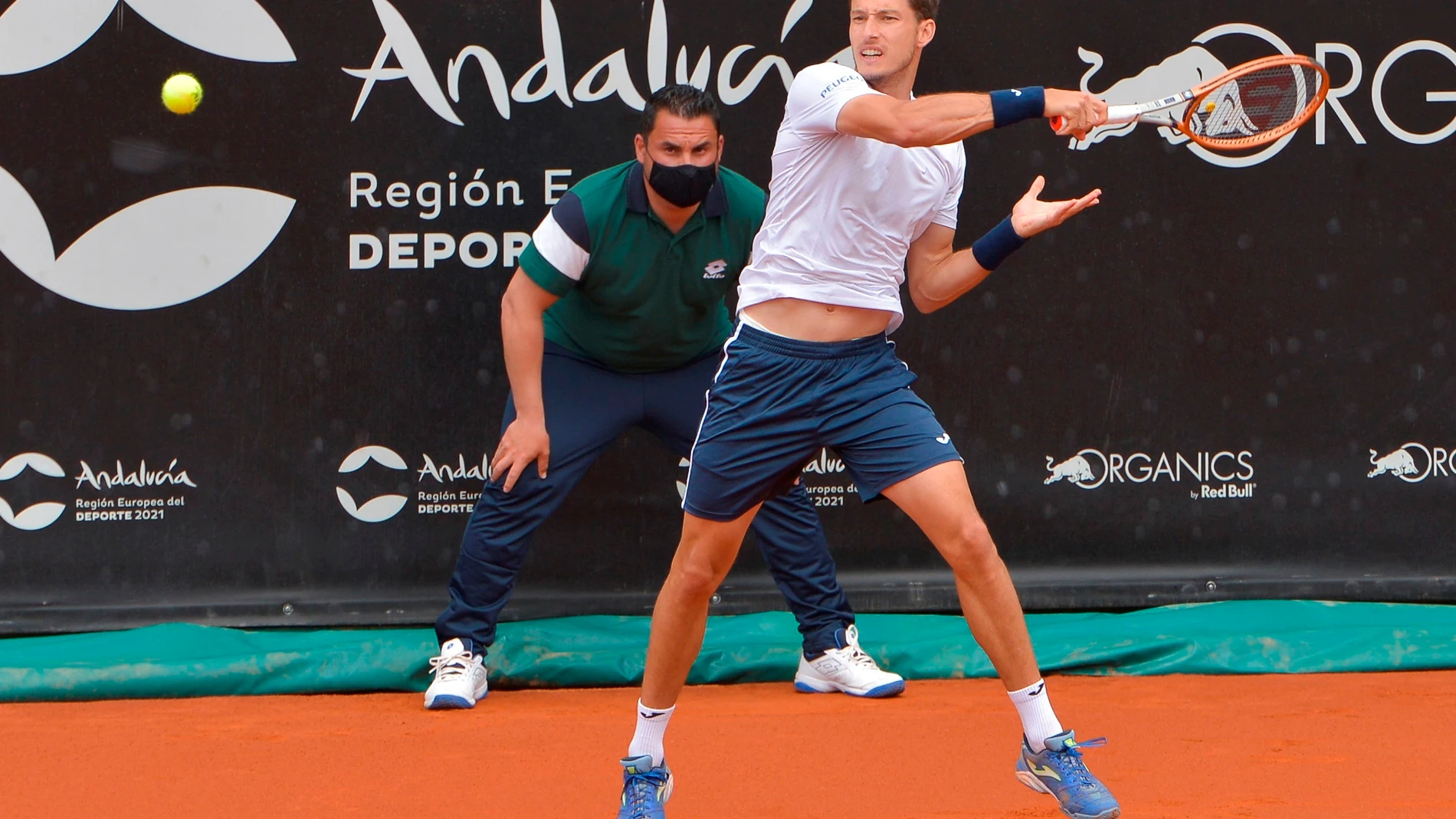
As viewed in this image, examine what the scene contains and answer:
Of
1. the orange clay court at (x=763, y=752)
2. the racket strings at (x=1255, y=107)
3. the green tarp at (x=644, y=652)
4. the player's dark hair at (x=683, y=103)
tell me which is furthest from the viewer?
the green tarp at (x=644, y=652)

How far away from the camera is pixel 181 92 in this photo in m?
4.29

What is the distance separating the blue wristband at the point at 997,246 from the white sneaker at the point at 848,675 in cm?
145

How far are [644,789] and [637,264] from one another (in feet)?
5.03

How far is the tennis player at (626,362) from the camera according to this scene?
376 centimetres

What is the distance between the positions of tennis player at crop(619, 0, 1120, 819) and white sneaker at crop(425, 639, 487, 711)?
1163mm

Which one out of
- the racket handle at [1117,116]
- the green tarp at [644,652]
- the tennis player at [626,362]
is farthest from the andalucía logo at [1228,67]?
the racket handle at [1117,116]

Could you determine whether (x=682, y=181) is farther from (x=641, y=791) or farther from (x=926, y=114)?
(x=641, y=791)

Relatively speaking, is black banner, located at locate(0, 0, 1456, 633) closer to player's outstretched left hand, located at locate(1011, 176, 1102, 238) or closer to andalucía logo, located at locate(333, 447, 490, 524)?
andalucía logo, located at locate(333, 447, 490, 524)

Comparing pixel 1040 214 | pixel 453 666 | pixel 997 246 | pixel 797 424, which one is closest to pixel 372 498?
pixel 453 666

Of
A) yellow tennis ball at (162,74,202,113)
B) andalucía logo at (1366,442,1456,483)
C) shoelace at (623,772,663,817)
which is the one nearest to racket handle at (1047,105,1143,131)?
shoelace at (623,772,663,817)

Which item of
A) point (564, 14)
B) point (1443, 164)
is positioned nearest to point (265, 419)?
point (564, 14)

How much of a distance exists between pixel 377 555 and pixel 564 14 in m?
1.65

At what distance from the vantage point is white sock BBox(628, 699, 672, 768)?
2742mm

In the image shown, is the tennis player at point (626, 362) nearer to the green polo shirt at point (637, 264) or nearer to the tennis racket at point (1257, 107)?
the green polo shirt at point (637, 264)
